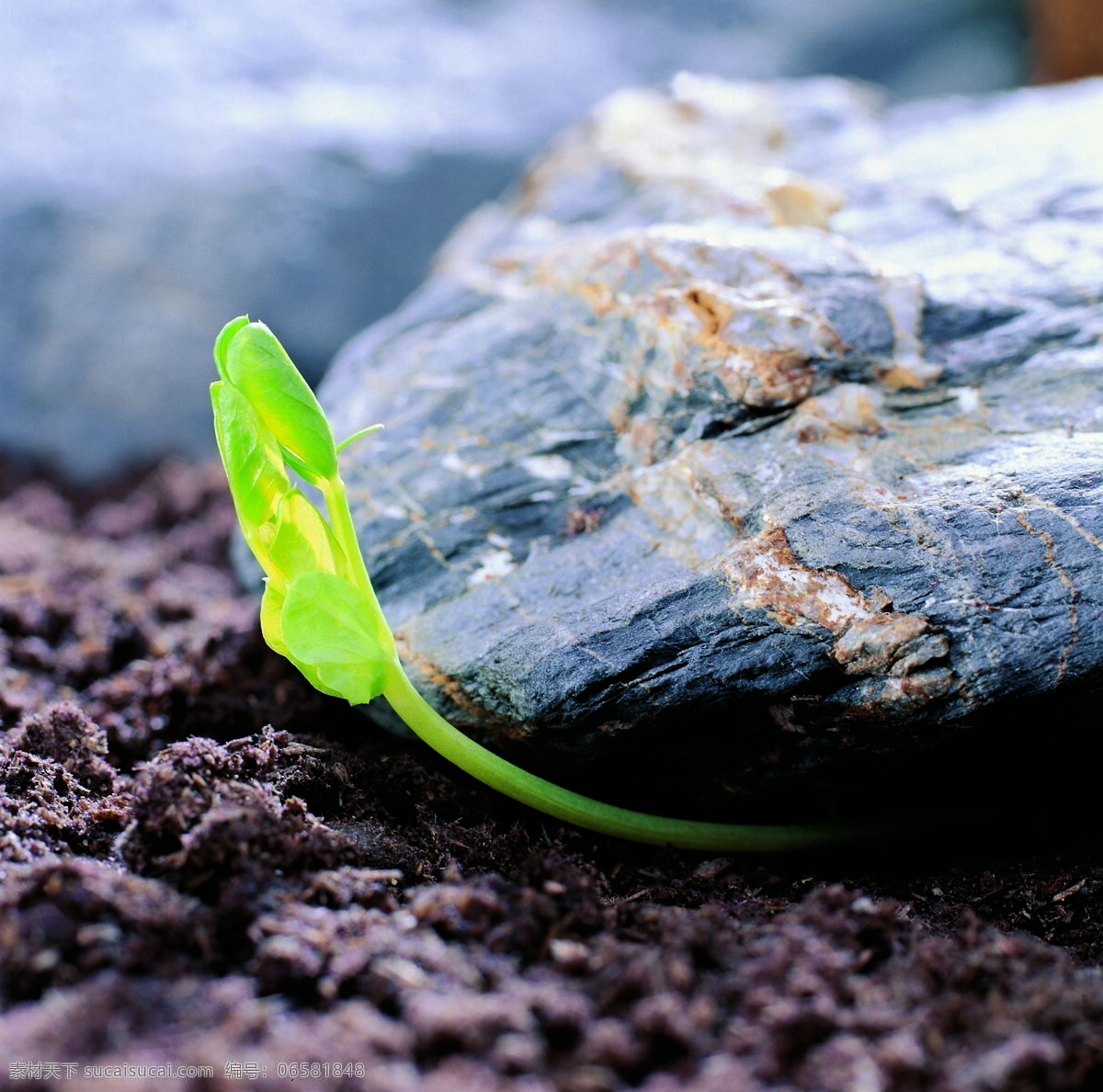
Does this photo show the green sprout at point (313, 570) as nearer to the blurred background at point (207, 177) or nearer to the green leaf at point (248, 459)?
the green leaf at point (248, 459)

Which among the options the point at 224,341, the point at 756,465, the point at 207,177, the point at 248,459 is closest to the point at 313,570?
the point at 248,459

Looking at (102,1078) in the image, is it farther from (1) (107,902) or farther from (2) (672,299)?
(2) (672,299)

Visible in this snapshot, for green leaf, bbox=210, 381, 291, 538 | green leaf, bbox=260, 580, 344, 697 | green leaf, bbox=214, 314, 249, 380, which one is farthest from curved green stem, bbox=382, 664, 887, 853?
green leaf, bbox=214, 314, 249, 380

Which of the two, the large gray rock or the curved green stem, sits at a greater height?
the large gray rock

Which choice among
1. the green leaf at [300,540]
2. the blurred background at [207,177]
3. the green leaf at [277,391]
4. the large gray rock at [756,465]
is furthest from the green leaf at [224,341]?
the blurred background at [207,177]

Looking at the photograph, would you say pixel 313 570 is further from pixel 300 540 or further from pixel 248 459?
pixel 248 459

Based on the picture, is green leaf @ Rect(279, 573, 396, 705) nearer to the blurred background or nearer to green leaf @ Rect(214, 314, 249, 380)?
green leaf @ Rect(214, 314, 249, 380)

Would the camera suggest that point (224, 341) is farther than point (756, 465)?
No
